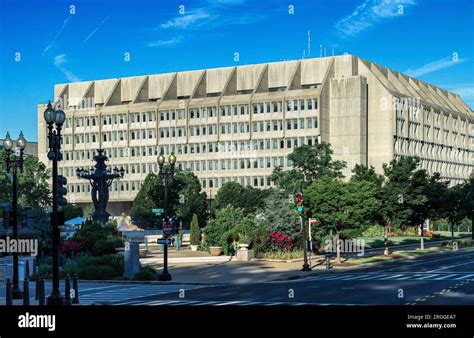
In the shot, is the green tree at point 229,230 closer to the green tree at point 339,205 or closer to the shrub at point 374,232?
the green tree at point 339,205

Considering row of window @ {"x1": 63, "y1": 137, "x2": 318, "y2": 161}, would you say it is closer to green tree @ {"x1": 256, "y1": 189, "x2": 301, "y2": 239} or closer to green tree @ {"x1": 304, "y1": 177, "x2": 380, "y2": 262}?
green tree @ {"x1": 256, "y1": 189, "x2": 301, "y2": 239}

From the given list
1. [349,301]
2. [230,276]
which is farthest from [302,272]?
[349,301]

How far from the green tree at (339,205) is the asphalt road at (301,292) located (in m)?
15.0

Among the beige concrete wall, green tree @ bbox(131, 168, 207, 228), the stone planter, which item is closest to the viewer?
the stone planter

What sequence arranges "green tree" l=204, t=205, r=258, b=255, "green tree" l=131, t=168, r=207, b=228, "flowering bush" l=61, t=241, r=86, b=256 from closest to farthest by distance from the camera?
"flowering bush" l=61, t=241, r=86, b=256
"green tree" l=204, t=205, r=258, b=255
"green tree" l=131, t=168, r=207, b=228

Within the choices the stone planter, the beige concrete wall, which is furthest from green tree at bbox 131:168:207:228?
the stone planter

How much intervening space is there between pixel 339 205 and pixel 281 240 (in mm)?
5792

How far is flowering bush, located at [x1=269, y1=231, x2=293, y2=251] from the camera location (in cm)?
5928

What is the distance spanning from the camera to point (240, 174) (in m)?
147

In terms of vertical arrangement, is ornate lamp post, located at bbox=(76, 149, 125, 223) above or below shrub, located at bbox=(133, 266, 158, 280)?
above

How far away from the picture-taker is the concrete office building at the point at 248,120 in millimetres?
141375

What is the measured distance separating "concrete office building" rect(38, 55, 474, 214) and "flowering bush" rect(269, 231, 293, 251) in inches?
3187

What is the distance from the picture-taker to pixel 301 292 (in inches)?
1201

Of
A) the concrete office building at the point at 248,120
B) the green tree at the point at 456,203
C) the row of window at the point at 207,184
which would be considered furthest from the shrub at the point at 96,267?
the concrete office building at the point at 248,120
